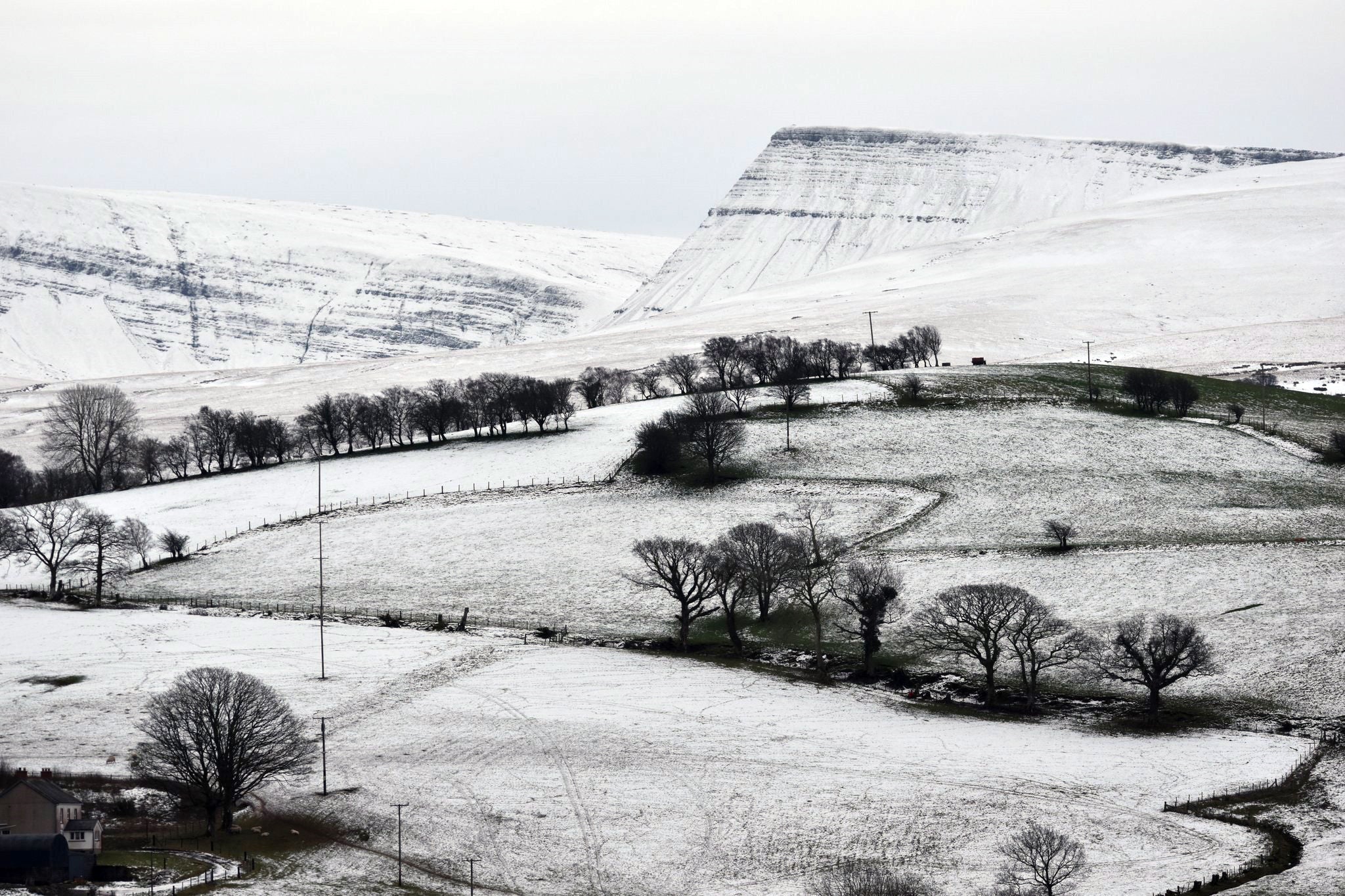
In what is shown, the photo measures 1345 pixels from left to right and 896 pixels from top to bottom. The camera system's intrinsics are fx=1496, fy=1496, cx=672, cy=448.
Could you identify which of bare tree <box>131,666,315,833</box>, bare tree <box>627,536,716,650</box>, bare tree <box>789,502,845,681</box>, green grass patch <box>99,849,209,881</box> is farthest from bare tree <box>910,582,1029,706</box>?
green grass patch <box>99,849,209,881</box>

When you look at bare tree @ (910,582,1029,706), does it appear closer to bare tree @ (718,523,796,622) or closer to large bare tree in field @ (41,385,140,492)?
bare tree @ (718,523,796,622)

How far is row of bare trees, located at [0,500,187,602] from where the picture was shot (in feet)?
271

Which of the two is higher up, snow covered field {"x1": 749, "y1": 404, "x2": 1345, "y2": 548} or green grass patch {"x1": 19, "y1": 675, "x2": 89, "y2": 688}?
snow covered field {"x1": 749, "y1": 404, "x2": 1345, "y2": 548}

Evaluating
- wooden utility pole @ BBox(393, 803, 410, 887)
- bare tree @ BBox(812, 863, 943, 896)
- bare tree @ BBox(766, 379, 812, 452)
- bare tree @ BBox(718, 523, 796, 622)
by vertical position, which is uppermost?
bare tree @ BBox(766, 379, 812, 452)

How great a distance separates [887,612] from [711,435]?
27.7 meters

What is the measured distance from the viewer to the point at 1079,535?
77812 mm

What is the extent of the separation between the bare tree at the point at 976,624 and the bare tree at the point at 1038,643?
0.45 meters

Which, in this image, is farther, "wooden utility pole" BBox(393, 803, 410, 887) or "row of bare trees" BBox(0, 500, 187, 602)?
"row of bare trees" BBox(0, 500, 187, 602)

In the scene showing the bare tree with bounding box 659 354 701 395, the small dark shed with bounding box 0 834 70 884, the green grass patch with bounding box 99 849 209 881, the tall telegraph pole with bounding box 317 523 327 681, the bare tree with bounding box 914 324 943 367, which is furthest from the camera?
the bare tree with bounding box 914 324 943 367

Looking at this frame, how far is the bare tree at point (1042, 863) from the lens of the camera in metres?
39.1

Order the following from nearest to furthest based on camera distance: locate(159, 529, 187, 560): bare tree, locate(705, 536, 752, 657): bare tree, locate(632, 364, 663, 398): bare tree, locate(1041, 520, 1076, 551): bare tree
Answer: locate(705, 536, 752, 657): bare tree < locate(1041, 520, 1076, 551): bare tree < locate(159, 529, 187, 560): bare tree < locate(632, 364, 663, 398): bare tree

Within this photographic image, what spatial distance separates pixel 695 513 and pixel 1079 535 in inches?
845

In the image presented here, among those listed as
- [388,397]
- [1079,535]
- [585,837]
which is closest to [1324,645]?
[1079,535]

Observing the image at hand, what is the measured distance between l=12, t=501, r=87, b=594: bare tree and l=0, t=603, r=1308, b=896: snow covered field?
15.8m
